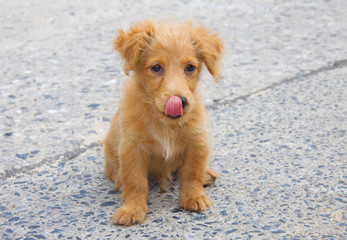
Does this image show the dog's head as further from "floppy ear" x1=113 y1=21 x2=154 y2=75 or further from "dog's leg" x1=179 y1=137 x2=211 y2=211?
"dog's leg" x1=179 y1=137 x2=211 y2=211

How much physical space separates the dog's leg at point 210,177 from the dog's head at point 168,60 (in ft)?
2.18

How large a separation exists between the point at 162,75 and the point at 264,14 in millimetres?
5039

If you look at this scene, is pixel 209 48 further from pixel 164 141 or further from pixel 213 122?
pixel 213 122

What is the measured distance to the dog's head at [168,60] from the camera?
129 inches

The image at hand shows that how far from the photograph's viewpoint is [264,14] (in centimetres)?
797

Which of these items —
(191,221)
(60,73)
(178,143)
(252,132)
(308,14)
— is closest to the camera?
(191,221)

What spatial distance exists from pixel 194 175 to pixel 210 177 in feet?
0.89

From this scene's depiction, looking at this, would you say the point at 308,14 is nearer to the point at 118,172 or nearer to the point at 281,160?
the point at 281,160

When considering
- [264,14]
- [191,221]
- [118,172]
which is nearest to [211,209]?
[191,221]

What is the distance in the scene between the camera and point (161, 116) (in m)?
3.39

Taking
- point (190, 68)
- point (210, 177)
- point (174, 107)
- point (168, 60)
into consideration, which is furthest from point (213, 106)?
point (174, 107)

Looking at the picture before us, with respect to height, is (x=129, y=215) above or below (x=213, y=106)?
below

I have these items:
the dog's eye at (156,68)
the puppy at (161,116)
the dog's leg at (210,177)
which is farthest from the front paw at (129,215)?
the dog's eye at (156,68)

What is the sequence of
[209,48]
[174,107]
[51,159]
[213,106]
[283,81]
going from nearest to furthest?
[174,107] < [209,48] < [51,159] < [213,106] < [283,81]
